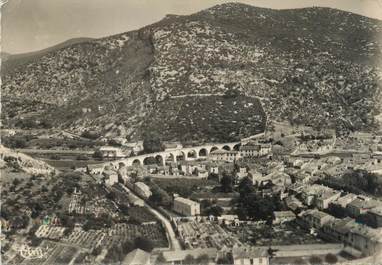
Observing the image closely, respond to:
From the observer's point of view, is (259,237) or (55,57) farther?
(55,57)

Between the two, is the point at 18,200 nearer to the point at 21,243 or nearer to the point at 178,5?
the point at 21,243

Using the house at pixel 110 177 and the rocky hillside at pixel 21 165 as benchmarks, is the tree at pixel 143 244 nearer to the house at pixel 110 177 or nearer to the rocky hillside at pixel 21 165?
the rocky hillside at pixel 21 165

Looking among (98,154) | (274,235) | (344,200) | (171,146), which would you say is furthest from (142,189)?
(171,146)

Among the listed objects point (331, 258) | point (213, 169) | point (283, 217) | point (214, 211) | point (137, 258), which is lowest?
point (213, 169)

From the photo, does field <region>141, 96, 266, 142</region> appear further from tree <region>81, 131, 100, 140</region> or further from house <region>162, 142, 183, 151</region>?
tree <region>81, 131, 100, 140</region>

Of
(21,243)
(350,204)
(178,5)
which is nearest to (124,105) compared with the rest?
(178,5)

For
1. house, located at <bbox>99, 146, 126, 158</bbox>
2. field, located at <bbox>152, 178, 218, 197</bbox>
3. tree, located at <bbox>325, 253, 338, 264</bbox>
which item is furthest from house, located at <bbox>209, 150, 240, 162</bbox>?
tree, located at <bbox>325, 253, 338, 264</bbox>

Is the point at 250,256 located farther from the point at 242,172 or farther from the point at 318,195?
the point at 242,172
